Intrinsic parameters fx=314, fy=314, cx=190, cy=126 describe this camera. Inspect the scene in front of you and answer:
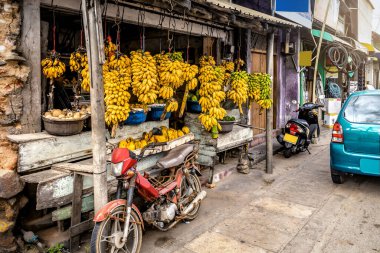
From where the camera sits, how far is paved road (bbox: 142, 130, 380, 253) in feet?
13.0

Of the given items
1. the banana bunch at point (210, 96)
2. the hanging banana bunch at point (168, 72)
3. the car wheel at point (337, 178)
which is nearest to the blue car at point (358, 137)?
the car wheel at point (337, 178)

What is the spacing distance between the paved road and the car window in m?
1.38

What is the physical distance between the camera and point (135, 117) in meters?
4.88

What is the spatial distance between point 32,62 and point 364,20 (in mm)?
24176

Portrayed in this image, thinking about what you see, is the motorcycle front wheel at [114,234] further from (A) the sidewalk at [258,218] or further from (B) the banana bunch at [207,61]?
(B) the banana bunch at [207,61]

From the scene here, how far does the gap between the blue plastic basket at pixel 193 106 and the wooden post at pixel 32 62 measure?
3.05 m

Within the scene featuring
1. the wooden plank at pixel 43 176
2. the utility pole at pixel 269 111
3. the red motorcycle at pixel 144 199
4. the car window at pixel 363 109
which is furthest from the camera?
the utility pole at pixel 269 111

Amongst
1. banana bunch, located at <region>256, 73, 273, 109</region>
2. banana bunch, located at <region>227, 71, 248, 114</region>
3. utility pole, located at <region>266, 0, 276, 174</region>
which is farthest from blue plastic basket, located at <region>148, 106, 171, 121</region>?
utility pole, located at <region>266, 0, 276, 174</region>

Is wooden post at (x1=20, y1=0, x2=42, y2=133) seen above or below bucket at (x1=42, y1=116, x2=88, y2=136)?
above

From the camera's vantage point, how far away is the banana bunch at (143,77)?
4.40 m

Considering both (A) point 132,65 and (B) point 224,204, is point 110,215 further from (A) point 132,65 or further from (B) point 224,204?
(B) point 224,204

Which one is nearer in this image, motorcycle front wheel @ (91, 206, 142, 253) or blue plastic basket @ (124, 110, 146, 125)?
motorcycle front wheel @ (91, 206, 142, 253)

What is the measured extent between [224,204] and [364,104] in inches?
124

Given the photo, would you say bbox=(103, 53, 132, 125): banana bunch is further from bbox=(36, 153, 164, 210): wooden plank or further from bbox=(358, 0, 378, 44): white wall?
bbox=(358, 0, 378, 44): white wall
